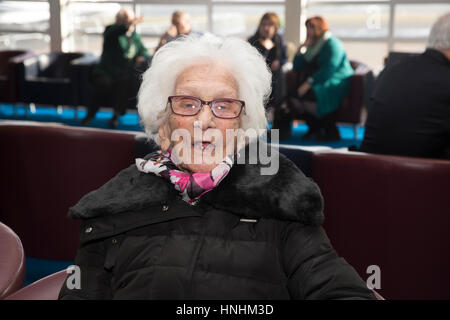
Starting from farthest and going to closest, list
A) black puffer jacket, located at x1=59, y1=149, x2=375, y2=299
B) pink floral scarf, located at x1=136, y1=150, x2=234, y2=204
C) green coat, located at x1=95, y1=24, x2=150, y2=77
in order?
green coat, located at x1=95, y1=24, x2=150, y2=77 < pink floral scarf, located at x1=136, y1=150, x2=234, y2=204 < black puffer jacket, located at x1=59, y1=149, x2=375, y2=299

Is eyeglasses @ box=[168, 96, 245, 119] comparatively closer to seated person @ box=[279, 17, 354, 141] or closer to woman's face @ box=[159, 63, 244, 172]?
woman's face @ box=[159, 63, 244, 172]

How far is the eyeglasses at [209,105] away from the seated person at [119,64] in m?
5.50

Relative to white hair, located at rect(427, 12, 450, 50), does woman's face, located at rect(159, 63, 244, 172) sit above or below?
below

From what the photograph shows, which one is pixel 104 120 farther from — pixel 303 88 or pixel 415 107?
pixel 415 107

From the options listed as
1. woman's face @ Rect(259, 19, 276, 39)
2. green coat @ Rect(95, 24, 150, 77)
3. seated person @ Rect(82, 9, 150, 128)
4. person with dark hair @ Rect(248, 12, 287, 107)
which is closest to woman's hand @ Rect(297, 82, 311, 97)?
person with dark hair @ Rect(248, 12, 287, 107)

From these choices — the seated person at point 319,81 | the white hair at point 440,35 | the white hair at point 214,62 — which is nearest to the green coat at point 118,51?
the seated person at point 319,81

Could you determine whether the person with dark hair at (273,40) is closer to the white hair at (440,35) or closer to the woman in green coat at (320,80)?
the woman in green coat at (320,80)

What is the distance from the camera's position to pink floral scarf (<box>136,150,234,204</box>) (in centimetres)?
150

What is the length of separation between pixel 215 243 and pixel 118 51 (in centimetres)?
604

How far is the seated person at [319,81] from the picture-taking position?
246 inches

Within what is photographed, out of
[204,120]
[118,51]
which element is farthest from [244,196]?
[118,51]

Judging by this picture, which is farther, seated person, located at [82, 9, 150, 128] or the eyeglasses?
seated person, located at [82, 9, 150, 128]

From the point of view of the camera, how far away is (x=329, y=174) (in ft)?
7.05

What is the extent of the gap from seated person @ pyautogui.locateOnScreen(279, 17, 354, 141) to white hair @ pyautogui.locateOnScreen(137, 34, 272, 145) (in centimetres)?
466
